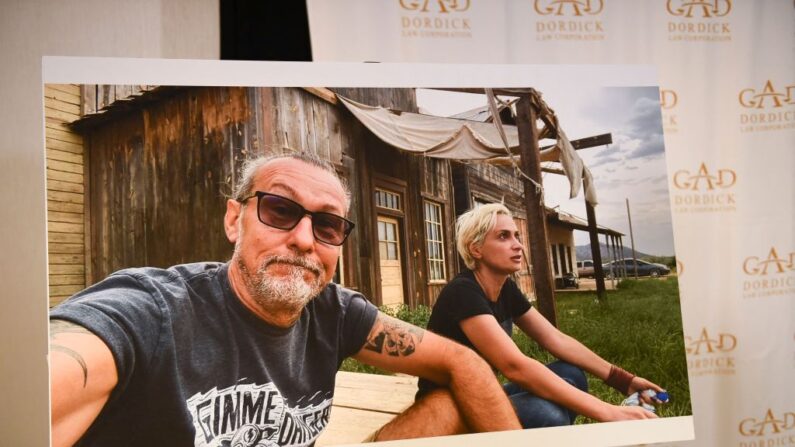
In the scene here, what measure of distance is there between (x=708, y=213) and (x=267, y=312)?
7.87 feet

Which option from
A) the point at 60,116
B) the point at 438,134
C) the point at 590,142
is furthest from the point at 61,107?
the point at 590,142

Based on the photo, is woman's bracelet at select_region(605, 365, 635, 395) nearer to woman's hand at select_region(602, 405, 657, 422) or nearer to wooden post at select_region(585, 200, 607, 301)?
woman's hand at select_region(602, 405, 657, 422)

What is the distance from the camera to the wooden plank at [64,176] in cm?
184

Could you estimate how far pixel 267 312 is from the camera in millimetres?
1850

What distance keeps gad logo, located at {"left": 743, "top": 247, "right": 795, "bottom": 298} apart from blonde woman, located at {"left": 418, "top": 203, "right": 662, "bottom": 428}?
118cm

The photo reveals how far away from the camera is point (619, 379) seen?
7.04ft

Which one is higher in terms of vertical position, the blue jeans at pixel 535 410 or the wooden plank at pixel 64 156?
the wooden plank at pixel 64 156

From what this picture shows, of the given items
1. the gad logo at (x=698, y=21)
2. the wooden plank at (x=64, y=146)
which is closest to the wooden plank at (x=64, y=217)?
the wooden plank at (x=64, y=146)

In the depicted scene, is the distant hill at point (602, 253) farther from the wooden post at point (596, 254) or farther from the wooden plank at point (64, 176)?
the wooden plank at point (64, 176)

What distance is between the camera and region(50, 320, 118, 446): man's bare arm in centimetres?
157

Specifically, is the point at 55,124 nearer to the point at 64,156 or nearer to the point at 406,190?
the point at 64,156

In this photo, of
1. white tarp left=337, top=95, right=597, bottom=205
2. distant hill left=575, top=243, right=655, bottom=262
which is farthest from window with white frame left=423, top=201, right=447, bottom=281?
distant hill left=575, top=243, right=655, bottom=262

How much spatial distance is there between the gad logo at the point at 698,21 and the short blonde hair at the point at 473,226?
1753 mm

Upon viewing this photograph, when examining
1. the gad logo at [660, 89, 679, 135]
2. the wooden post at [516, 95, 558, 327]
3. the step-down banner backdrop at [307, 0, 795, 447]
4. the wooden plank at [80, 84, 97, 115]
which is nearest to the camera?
the wooden plank at [80, 84, 97, 115]
